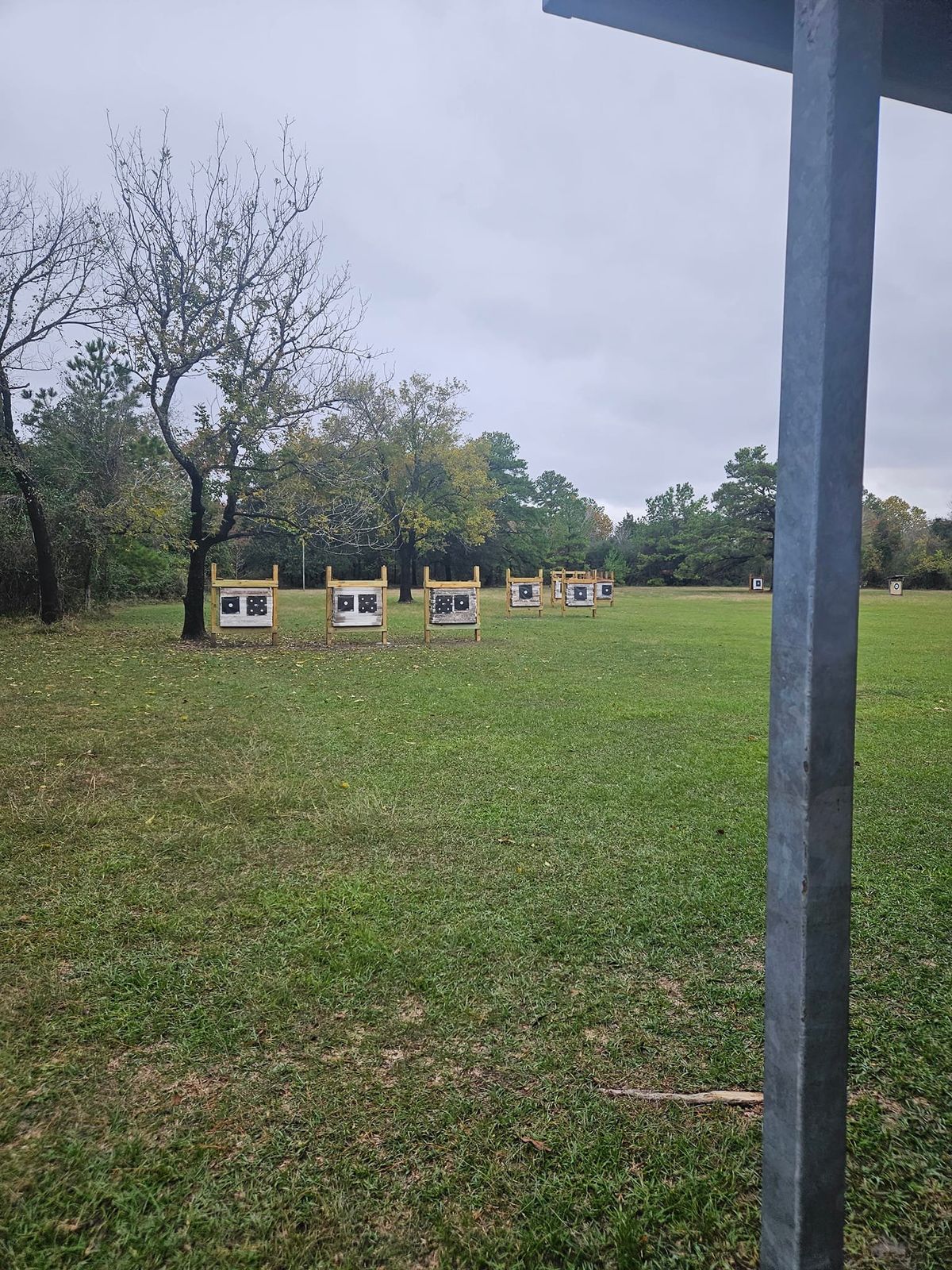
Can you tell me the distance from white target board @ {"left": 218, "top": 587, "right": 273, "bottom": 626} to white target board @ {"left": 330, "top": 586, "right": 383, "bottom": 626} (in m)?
1.22

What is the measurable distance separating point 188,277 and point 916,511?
169 ft

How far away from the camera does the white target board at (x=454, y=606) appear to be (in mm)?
13570

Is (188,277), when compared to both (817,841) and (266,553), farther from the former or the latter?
(266,553)

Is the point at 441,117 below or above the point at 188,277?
below

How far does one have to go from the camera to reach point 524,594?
2330 cm

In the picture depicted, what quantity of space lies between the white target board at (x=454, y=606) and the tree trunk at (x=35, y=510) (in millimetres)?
8100

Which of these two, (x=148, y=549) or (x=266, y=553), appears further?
(x=266, y=553)

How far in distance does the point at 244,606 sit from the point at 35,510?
5.20m

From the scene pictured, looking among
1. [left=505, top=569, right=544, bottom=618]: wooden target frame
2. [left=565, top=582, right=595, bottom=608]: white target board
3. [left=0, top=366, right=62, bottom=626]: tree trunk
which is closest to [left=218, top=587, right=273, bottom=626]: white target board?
[left=0, top=366, right=62, bottom=626]: tree trunk

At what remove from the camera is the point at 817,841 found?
101 cm

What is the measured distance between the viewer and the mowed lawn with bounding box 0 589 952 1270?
1416mm

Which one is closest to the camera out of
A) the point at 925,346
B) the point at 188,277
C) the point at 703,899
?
the point at 925,346

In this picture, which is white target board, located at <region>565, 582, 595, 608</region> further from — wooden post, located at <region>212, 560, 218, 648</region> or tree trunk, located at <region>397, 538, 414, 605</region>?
wooden post, located at <region>212, 560, 218, 648</region>

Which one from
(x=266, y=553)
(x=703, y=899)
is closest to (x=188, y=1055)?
(x=703, y=899)
